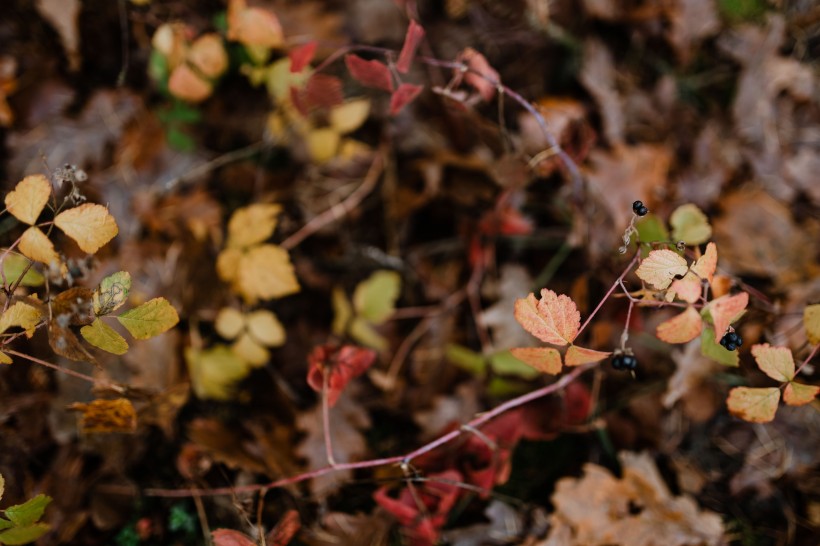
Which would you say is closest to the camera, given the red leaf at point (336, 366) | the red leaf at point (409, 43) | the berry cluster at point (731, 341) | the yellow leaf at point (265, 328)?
the berry cluster at point (731, 341)

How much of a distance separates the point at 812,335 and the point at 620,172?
93 cm

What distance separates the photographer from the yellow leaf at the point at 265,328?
5.85 ft

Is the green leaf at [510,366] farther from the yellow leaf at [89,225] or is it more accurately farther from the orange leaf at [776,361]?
the yellow leaf at [89,225]

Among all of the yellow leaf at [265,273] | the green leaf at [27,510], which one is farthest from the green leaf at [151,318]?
the yellow leaf at [265,273]

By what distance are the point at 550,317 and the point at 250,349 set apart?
1.05 metres

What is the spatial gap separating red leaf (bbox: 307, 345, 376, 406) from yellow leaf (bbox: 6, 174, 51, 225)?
698 mm

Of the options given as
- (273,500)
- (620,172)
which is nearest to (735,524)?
(620,172)

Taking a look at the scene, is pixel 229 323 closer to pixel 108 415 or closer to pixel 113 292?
pixel 108 415

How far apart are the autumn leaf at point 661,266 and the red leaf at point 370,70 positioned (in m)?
0.76

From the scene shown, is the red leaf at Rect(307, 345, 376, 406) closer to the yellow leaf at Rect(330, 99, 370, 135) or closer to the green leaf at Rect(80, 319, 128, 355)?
the green leaf at Rect(80, 319, 128, 355)

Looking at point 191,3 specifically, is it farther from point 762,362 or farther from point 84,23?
point 762,362

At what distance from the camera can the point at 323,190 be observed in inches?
83.0

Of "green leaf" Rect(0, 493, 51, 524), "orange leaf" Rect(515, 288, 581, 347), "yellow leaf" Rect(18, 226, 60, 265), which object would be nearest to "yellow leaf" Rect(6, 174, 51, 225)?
"yellow leaf" Rect(18, 226, 60, 265)

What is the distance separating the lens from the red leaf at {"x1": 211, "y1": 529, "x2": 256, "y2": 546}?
1314 millimetres
